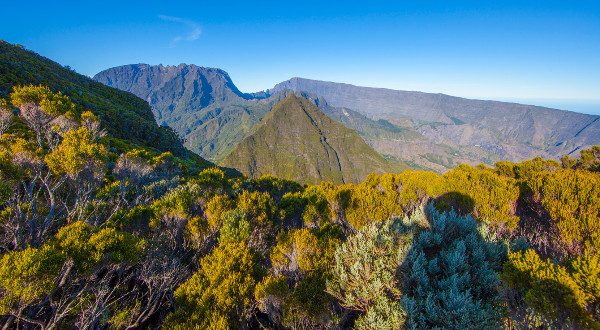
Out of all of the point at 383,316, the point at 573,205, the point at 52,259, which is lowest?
the point at 383,316

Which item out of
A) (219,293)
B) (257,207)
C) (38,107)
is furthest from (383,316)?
(38,107)

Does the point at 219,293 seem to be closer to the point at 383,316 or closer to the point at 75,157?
the point at 383,316

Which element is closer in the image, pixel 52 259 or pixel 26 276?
pixel 26 276

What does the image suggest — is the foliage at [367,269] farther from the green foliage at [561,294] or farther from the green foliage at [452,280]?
the green foliage at [561,294]

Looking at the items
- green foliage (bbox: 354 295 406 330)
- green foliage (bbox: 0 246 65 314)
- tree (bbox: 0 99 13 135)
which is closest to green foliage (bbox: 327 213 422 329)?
green foliage (bbox: 354 295 406 330)

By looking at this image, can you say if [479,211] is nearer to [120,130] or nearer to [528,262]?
[528,262]

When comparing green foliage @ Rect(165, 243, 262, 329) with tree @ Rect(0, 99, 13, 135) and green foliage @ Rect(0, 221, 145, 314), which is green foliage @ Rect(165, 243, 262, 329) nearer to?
Answer: green foliage @ Rect(0, 221, 145, 314)
